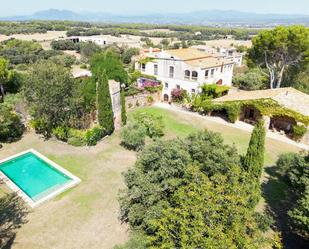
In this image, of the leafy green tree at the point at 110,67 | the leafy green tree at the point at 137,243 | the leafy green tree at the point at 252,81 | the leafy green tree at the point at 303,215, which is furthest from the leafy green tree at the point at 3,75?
the leafy green tree at the point at 303,215

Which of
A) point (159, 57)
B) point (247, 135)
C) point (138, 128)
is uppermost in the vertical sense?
point (159, 57)

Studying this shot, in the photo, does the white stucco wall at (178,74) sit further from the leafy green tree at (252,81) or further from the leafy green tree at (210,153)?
the leafy green tree at (210,153)

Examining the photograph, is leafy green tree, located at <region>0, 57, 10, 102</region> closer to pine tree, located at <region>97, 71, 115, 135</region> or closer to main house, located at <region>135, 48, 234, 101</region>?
pine tree, located at <region>97, 71, 115, 135</region>

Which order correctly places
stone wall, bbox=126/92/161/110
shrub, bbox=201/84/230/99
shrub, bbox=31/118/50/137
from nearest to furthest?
shrub, bbox=31/118/50/137 → stone wall, bbox=126/92/161/110 → shrub, bbox=201/84/230/99

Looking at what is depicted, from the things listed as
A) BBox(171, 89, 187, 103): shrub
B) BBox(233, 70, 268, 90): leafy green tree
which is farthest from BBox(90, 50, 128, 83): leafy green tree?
BBox(233, 70, 268, 90): leafy green tree

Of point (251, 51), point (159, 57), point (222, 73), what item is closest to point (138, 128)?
point (159, 57)

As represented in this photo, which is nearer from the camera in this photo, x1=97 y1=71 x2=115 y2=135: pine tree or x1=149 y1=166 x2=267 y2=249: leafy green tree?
x1=149 y1=166 x2=267 y2=249: leafy green tree

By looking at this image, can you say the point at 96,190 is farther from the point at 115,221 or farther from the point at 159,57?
the point at 159,57
